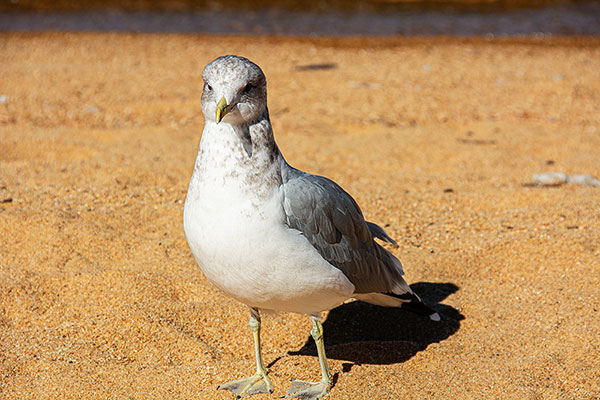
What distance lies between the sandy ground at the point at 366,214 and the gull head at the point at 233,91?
158cm

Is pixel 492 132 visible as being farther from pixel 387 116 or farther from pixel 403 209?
pixel 403 209

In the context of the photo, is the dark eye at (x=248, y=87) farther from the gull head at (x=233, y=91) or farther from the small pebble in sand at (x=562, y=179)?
the small pebble in sand at (x=562, y=179)

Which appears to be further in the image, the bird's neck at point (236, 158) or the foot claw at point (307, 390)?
→ the foot claw at point (307, 390)

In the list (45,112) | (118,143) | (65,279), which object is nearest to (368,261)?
(65,279)

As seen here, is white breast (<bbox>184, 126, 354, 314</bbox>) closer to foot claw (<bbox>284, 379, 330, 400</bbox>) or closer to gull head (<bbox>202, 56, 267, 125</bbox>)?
gull head (<bbox>202, 56, 267, 125</bbox>)

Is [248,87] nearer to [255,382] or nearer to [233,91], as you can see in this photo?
[233,91]

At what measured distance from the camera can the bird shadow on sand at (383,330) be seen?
13.8 ft

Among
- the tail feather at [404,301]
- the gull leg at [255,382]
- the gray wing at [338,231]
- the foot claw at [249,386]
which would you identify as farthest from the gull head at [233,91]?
the foot claw at [249,386]

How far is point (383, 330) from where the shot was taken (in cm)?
459

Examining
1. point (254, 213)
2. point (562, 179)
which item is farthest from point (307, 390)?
point (562, 179)

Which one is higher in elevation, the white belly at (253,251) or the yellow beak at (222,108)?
the yellow beak at (222,108)

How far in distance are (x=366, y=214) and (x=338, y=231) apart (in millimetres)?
2197

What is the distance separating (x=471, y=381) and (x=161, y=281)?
221 cm

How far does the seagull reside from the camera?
10.6ft
